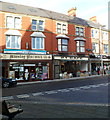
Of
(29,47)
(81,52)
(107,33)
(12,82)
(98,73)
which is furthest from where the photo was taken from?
(107,33)

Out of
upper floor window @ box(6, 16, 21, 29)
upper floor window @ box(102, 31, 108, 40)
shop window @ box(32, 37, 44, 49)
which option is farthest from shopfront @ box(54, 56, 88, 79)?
upper floor window @ box(102, 31, 108, 40)

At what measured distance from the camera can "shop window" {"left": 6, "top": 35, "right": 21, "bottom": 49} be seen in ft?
66.2

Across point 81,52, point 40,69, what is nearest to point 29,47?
point 40,69

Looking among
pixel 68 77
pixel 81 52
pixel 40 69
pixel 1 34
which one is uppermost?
pixel 1 34

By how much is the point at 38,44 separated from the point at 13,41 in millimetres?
4023

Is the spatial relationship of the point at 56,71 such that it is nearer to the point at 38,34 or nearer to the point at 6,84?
the point at 38,34

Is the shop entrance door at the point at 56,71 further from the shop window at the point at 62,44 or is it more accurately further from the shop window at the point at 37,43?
the shop window at the point at 37,43

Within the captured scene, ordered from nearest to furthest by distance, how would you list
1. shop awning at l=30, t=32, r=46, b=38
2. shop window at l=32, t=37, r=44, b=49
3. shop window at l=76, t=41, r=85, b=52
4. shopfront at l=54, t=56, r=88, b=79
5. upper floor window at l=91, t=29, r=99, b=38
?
1. shop awning at l=30, t=32, r=46, b=38
2. shop window at l=32, t=37, r=44, b=49
3. shopfront at l=54, t=56, r=88, b=79
4. shop window at l=76, t=41, r=85, b=52
5. upper floor window at l=91, t=29, r=99, b=38

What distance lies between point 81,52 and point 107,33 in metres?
10.7

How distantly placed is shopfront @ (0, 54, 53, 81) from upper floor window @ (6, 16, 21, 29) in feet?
15.4

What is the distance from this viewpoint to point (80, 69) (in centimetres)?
2752

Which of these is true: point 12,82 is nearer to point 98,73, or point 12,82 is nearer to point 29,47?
point 29,47

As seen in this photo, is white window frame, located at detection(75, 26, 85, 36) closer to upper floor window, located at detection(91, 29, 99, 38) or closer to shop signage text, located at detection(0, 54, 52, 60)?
upper floor window, located at detection(91, 29, 99, 38)

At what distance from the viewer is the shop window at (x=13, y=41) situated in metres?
20.2
